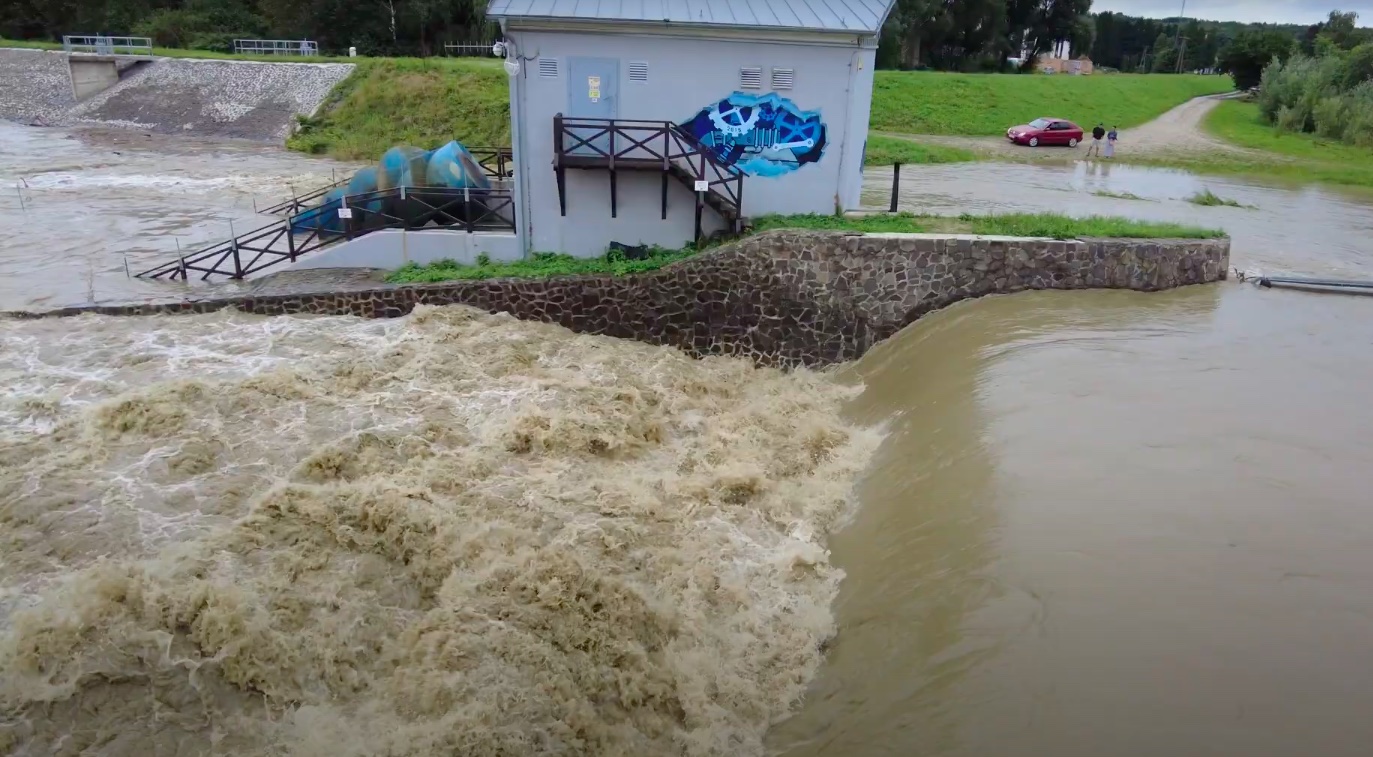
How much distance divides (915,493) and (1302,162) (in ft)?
101

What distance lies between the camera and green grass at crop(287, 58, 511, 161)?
111 ft

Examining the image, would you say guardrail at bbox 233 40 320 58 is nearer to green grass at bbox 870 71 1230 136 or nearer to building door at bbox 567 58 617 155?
green grass at bbox 870 71 1230 136

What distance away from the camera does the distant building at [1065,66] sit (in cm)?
6303

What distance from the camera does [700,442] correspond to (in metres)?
11.9

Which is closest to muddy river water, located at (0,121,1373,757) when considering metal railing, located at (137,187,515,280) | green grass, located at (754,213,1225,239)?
green grass, located at (754,213,1225,239)

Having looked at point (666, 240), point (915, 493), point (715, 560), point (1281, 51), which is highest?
point (1281, 51)

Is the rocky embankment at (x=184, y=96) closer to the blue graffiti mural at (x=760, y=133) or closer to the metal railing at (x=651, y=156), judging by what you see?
the metal railing at (x=651, y=156)

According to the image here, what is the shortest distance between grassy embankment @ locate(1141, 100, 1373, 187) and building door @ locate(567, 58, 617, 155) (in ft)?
78.4

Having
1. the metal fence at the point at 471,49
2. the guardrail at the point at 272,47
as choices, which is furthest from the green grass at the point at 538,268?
the guardrail at the point at 272,47

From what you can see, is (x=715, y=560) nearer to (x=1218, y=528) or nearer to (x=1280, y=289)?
(x=1218, y=528)

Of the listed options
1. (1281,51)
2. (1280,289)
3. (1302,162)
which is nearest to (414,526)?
(1280,289)

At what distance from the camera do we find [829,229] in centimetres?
1480

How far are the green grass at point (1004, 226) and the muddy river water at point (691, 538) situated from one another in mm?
1286

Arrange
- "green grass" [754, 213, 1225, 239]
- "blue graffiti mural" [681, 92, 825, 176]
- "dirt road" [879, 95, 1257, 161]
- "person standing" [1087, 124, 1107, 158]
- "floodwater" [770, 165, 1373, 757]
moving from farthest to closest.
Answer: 1. "dirt road" [879, 95, 1257, 161]
2. "person standing" [1087, 124, 1107, 158]
3. "blue graffiti mural" [681, 92, 825, 176]
4. "green grass" [754, 213, 1225, 239]
5. "floodwater" [770, 165, 1373, 757]
